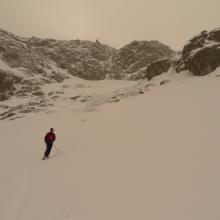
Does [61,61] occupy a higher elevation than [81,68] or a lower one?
higher

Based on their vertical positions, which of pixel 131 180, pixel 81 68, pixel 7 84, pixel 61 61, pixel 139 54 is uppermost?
pixel 139 54

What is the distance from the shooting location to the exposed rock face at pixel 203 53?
45.8 m

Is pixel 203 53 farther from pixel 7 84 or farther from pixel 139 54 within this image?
pixel 139 54

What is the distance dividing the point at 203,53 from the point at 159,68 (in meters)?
13.3

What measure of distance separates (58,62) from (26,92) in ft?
120

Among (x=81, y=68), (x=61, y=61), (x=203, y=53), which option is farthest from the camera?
(x=61, y=61)

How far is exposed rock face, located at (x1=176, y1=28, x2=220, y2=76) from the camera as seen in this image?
45.8m

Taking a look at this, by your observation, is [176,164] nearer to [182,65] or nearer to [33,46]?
[182,65]

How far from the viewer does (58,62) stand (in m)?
109

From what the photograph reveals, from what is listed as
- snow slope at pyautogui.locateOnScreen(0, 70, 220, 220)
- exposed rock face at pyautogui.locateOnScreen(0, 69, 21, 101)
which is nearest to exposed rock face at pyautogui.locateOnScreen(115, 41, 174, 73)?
exposed rock face at pyautogui.locateOnScreen(0, 69, 21, 101)

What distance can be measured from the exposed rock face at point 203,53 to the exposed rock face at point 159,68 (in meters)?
5.41

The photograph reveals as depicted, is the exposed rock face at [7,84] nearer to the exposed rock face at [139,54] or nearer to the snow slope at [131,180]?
the exposed rock face at [139,54]

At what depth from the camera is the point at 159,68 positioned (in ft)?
198

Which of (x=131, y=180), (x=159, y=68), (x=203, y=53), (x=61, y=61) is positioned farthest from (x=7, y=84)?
(x=131, y=180)
